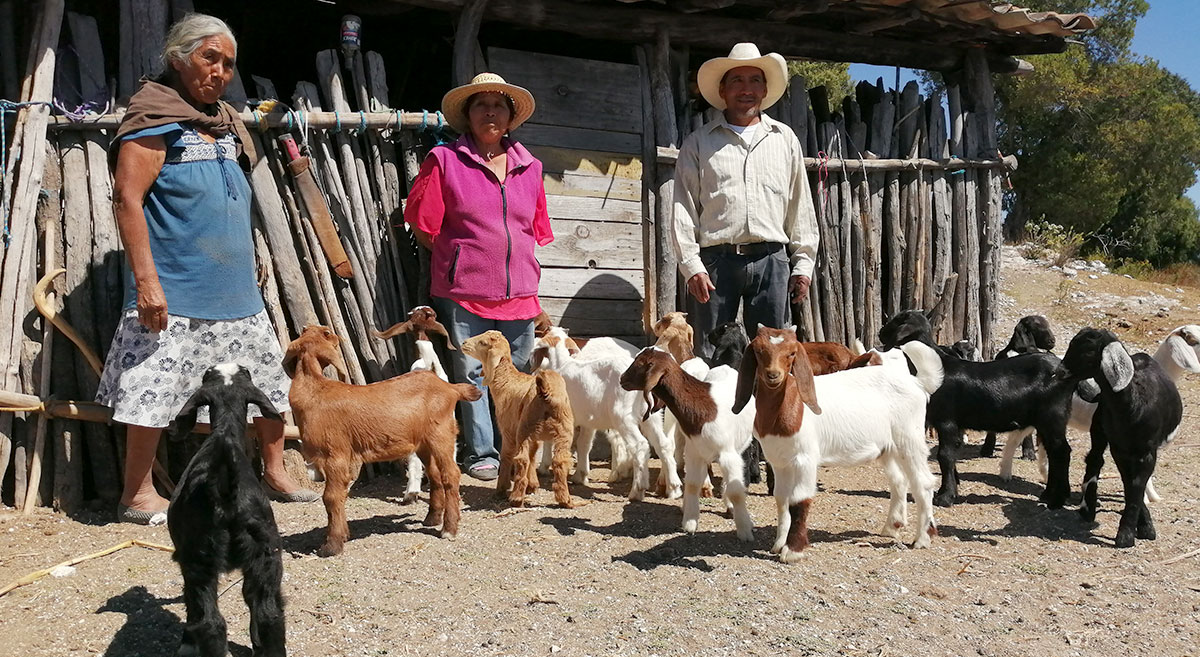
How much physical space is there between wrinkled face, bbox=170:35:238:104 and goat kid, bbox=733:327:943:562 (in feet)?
9.60

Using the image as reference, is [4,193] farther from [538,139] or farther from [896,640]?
[896,640]

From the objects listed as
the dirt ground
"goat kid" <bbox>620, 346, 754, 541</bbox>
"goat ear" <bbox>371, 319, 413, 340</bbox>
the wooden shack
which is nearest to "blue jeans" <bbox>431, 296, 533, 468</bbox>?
"goat ear" <bbox>371, 319, 413, 340</bbox>

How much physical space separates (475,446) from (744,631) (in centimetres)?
269

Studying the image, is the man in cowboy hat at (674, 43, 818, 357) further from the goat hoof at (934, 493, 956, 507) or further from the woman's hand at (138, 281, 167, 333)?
the woman's hand at (138, 281, 167, 333)

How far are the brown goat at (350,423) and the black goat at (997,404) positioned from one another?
296cm

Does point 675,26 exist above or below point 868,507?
above

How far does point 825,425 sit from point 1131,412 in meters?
1.65

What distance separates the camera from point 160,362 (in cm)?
470

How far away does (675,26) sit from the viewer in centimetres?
702

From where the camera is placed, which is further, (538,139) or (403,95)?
(403,95)

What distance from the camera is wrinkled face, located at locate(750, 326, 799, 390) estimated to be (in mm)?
4160

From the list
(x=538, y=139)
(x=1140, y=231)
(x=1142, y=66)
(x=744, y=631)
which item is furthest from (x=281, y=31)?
(x=1140, y=231)

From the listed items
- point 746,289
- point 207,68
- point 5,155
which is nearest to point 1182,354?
point 746,289

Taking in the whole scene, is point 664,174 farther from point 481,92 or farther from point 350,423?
point 350,423
